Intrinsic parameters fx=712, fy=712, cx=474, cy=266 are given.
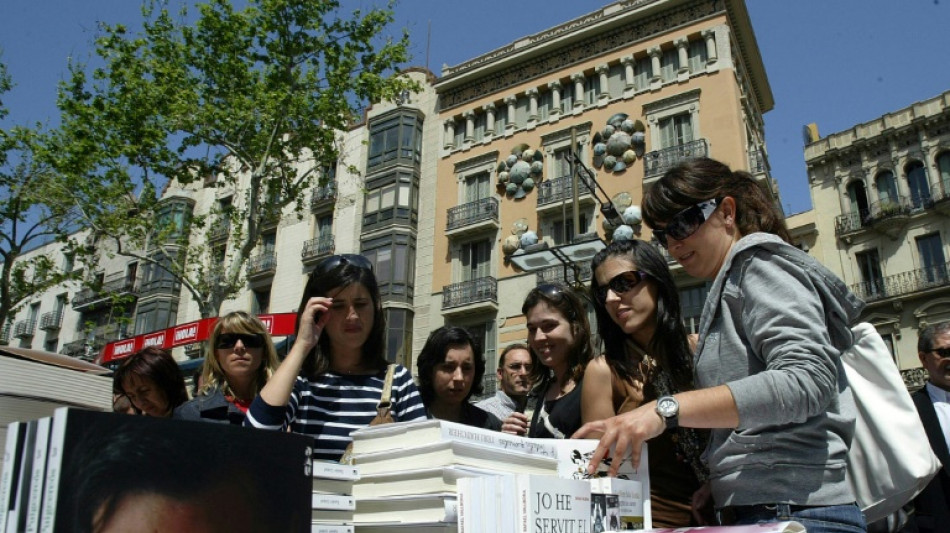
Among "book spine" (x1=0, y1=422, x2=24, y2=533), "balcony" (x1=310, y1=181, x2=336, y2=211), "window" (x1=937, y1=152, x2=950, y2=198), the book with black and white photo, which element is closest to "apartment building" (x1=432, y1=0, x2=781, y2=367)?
"balcony" (x1=310, y1=181, x2=336, y2=211)

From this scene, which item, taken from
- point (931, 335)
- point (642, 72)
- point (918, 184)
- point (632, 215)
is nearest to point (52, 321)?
point (632, 215)

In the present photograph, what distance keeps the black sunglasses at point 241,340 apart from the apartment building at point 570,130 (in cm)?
1684

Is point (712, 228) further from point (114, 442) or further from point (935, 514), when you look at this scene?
point (935, 514)

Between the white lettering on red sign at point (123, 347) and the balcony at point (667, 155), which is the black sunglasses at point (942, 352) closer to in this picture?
the white lettering on red sign at point (123, 347)

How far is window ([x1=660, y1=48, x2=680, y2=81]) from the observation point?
22.3 m

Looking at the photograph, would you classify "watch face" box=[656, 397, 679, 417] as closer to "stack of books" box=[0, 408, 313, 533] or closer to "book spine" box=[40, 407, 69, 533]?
"stack of books" box=[0, 408, 313, 533]

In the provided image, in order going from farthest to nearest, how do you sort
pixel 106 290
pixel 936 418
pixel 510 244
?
1. pixel 106 290
2. pixel 510 244
3. pixel 936 418

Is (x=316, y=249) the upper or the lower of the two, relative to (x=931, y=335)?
upper

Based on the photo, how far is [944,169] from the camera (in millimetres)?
23953

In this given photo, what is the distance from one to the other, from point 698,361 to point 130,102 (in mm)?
16235

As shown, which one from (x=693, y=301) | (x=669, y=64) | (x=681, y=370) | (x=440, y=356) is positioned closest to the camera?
(x=681, y=370)

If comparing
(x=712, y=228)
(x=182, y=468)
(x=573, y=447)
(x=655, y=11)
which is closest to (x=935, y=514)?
(x=712, y=228)

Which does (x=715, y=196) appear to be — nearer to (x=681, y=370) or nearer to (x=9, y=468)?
(x=681, y=370)

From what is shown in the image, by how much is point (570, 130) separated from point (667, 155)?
334cm
